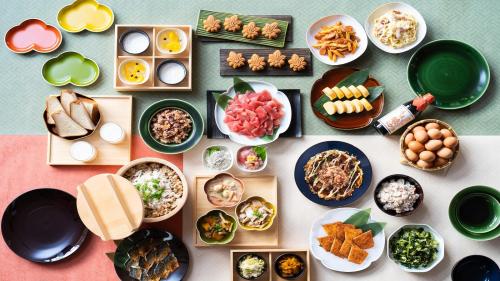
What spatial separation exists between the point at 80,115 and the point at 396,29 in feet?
7.03

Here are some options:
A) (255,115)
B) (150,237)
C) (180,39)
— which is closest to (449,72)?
(255,115)

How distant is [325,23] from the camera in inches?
137

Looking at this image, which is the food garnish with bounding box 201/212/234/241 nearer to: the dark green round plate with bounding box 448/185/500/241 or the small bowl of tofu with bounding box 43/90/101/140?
the small bowl of tofu with bounding box 43/90/101/140

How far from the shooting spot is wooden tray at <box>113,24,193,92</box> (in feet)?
11.0

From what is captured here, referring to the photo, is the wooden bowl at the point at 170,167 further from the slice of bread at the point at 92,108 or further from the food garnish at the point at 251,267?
the food garnish at the point at 251,267

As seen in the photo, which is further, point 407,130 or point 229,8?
point 229,8

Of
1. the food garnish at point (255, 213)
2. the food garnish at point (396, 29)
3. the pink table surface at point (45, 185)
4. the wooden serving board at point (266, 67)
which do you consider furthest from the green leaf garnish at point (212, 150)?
the food garnish at point (396, 29)

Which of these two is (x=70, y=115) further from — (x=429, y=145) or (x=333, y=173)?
(x=429, y=145)

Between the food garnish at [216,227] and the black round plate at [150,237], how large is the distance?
7.1 inches

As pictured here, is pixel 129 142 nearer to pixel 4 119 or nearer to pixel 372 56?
pixel 4 119

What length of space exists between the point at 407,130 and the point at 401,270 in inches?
36.2

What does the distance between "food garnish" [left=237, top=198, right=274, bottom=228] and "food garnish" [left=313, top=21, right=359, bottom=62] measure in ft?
3.57

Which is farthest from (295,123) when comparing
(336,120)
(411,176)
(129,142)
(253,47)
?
(129,142)

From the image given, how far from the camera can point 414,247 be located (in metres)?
3.26
